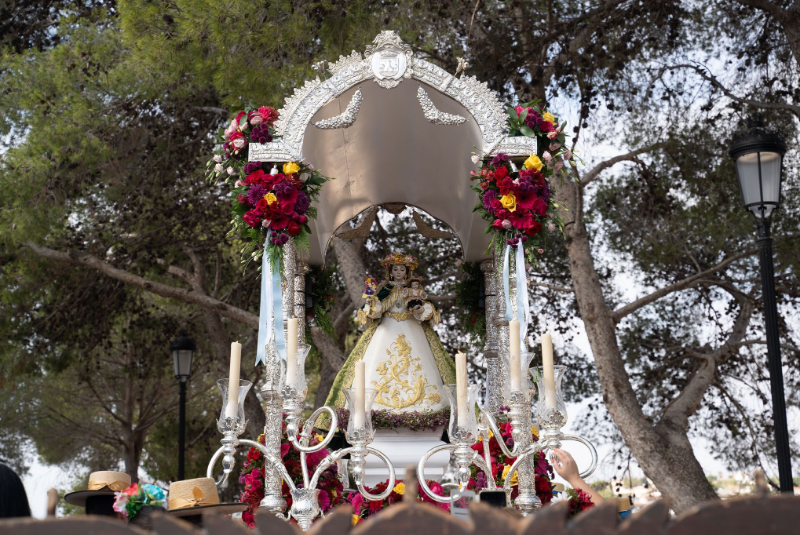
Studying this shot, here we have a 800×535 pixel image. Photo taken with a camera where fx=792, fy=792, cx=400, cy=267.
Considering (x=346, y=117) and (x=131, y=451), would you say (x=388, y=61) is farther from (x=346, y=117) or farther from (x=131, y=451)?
(x=131, y=451)

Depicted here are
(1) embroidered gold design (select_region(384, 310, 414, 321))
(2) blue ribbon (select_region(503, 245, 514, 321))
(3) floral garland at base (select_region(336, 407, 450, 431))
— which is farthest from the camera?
(1) embroidered gold design (select_region(384, 310, 414, 321))

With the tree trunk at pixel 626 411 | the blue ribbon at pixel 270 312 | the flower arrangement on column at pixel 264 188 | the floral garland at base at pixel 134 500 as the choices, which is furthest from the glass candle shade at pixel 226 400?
the tree trunk at pixel 626 411

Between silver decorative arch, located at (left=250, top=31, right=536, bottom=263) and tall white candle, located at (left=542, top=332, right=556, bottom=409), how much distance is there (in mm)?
2147

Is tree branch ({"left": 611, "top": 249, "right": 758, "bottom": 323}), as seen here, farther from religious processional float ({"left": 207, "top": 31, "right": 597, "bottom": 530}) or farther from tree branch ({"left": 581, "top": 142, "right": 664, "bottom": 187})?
religious processional float ({"left": 207, "top": 31, "right": 597, "bottom": 530})

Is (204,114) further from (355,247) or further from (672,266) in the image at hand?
(672,266)

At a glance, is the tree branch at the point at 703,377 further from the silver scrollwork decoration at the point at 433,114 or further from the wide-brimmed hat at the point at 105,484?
the wide-brimmed hat at the point at 105,484

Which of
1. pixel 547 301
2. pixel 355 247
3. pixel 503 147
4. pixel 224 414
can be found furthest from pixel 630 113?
pixel 224 414

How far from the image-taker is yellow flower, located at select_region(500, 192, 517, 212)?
238 inches

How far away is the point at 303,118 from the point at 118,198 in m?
6.52

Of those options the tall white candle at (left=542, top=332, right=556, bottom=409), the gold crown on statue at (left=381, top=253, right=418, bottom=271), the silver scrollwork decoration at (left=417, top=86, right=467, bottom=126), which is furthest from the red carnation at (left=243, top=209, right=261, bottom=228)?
the tall white candle at (left=542, top=332, right=556, bottom=409)

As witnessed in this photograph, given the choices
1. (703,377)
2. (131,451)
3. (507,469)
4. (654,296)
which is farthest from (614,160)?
(131,451)

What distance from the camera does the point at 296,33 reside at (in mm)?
9133

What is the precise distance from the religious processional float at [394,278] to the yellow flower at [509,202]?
0.01 metres

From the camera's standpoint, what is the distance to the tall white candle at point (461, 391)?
14.6 feet
